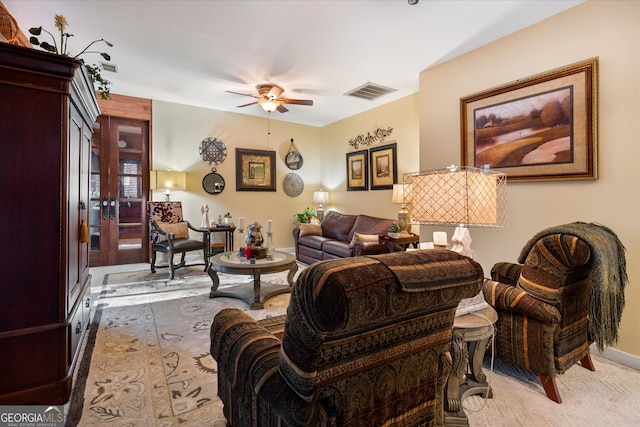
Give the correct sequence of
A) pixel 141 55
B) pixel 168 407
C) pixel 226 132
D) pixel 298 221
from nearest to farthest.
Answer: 1. pixel 168 407
2. pixel 141 55
3. pixel 226 132
4. pixel 298 221

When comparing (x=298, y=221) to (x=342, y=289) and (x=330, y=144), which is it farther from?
(x=342, y=289)

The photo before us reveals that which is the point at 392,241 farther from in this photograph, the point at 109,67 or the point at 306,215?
the point at 109,67

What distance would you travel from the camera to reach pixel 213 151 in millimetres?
5695

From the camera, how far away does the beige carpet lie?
159cm

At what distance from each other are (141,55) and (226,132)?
235 cm

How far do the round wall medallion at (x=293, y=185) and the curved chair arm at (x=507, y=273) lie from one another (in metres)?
4.70

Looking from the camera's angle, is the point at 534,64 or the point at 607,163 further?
the point at 534,64

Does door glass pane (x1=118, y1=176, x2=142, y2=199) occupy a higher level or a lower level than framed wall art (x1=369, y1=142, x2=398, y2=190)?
lower

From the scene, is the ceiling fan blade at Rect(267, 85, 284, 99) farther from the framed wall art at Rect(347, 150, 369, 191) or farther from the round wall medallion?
the round wall medallion

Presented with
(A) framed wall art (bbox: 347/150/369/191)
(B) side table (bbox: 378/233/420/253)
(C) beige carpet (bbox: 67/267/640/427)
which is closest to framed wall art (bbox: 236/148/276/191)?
(A) framed wall art (bbox: 347/150/369/191)

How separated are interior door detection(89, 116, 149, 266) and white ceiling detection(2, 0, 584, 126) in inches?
36.5

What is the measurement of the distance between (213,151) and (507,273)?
16.7 feet

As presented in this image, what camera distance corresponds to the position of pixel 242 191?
5984 mm

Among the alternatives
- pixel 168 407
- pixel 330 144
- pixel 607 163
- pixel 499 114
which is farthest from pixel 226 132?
pixel 607 163
